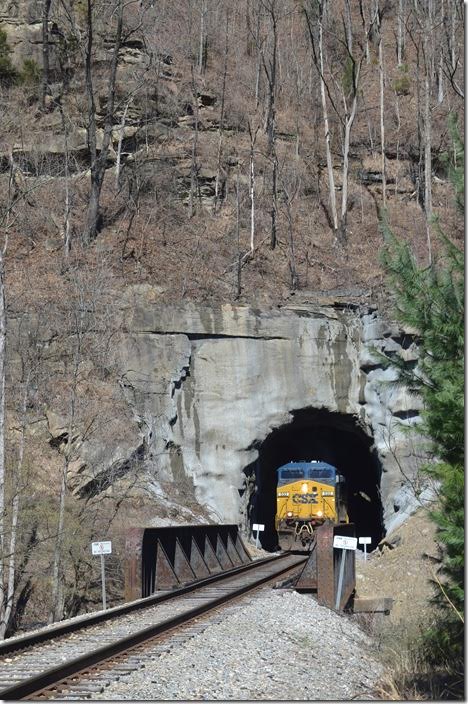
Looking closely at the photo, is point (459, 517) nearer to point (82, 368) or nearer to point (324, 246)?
point (82, 368)

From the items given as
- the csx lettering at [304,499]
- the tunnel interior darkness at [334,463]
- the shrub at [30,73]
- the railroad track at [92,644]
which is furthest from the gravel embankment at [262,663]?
the shrub at [30,73]

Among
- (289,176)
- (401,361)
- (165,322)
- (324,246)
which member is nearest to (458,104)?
(289,176)

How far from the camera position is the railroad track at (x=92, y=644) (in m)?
8.04

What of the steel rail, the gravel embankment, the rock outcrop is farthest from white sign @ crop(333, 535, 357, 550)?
the rock outcrop

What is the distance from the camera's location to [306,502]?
31.3 m

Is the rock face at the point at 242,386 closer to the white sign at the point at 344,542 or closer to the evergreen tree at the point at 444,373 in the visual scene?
the white sign at the point at 344,542

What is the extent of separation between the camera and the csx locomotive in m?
31.1

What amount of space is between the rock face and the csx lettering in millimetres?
1690

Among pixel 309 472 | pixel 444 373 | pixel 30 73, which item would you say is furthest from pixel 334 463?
pixel 444 373

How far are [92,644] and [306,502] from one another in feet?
69.6

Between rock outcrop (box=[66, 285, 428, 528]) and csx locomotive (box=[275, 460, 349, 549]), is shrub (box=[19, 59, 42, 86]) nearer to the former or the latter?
rock outcrop (box=[66, 285, 428, 528])

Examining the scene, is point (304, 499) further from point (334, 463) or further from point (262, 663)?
point (262, 663)

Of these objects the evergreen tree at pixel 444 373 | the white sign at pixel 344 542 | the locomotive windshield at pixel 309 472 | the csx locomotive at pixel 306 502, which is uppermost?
the evergreen tree at pixel 444 373

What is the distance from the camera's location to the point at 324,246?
39062mm
